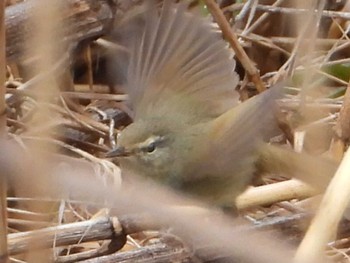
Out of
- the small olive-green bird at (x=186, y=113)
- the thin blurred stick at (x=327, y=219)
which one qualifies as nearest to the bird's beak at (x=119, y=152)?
the small olive-green bird at (x=186, y=113)

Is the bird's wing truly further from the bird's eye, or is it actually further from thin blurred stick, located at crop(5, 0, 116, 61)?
thin blurred stick, located at crop(5, 0, 116, 61)

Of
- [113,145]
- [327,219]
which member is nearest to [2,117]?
[327,219]

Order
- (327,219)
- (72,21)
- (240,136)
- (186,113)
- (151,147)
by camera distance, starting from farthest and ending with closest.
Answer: (72,21)
(186,113)
(151,147)
(240,136)
(327,219)

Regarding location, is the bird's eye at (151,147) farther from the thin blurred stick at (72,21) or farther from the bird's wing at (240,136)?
the thin blurred stick at (72,21)

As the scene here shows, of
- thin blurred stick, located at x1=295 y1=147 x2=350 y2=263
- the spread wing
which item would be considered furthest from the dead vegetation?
the spread wing

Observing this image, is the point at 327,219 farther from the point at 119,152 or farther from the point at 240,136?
the point at 119,152

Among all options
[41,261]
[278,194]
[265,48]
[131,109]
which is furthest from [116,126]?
[41,261]

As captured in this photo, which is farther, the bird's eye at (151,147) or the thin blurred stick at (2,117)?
the bird's eye at (151,147)

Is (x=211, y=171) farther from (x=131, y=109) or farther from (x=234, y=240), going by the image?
(x=234, y=240)
